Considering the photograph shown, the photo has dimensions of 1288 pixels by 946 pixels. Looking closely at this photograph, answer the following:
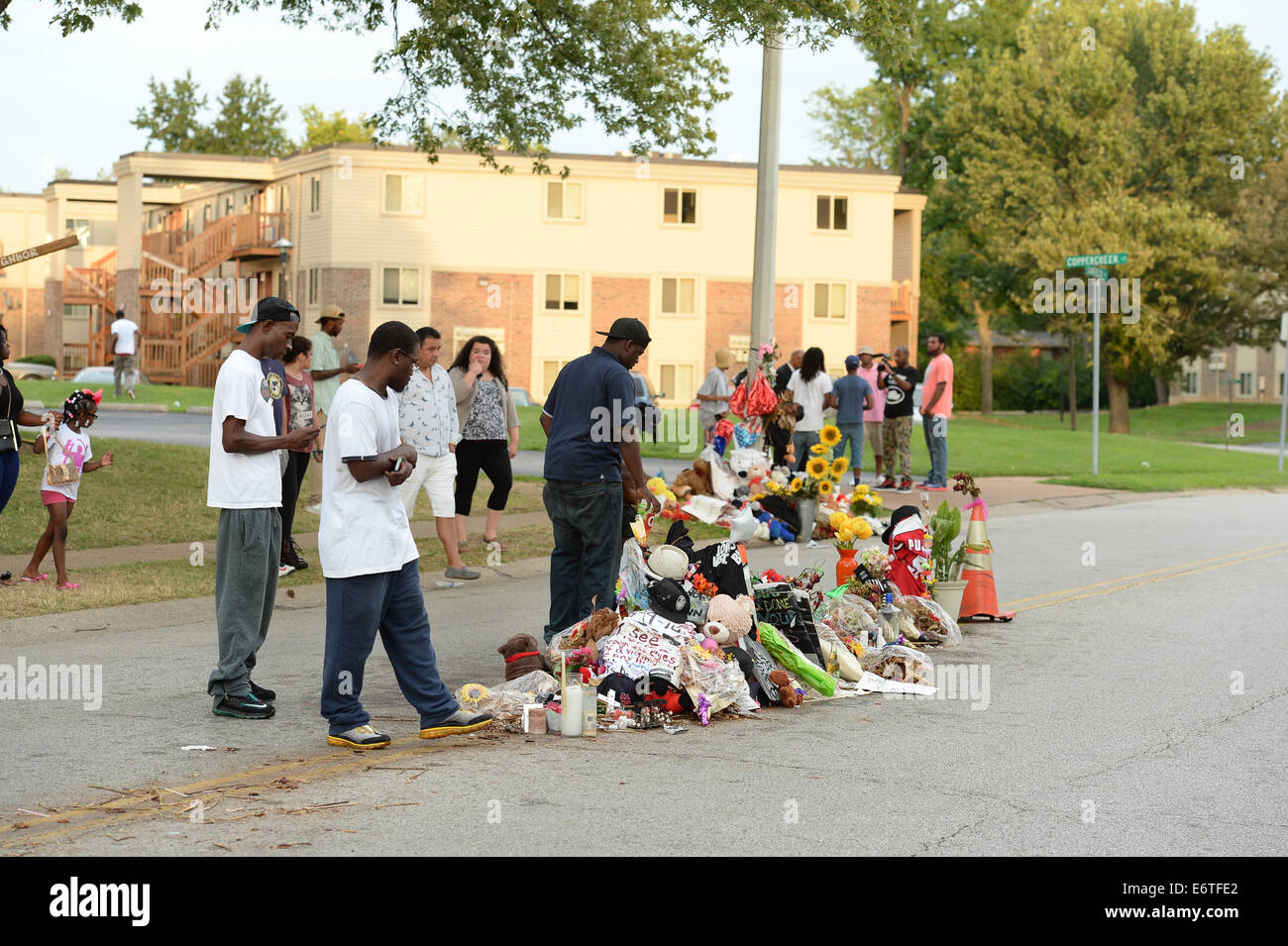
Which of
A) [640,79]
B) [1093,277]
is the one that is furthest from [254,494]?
[1093,277]

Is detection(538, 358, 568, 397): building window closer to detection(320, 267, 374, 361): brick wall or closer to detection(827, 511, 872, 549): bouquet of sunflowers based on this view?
detection(320, 267, 374, 361): brick wall

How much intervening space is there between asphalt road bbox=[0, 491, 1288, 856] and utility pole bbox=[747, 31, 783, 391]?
6459mm

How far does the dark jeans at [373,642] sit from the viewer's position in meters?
6.75

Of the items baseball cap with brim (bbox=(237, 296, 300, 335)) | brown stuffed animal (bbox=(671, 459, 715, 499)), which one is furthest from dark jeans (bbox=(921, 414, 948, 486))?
baseball cap with brim (bbox=(237, 296, 300, 335))

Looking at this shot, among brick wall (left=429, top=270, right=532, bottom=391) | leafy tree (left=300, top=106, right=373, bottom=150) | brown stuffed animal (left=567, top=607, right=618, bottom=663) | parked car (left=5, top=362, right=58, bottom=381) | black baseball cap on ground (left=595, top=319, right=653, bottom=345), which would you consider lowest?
brown stuffed animal (left=567, top=607, right=618, bottom=663)

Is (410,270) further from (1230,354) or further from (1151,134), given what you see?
(1230,354)

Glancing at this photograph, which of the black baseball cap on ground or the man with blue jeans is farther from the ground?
the black baseball cap on ground

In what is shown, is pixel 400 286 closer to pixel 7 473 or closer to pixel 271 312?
pixel 7 473

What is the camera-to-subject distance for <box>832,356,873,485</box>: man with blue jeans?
64.4ft

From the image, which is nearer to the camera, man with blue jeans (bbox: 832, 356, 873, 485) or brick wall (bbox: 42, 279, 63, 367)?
man with blue jeans (bbox: 832, 356, 873, 485)

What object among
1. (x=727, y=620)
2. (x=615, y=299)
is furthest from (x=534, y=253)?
(x=727, y=620)

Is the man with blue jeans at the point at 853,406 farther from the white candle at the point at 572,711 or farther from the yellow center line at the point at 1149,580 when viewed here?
the white candle at the point at 572,711

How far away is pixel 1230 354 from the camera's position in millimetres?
85125

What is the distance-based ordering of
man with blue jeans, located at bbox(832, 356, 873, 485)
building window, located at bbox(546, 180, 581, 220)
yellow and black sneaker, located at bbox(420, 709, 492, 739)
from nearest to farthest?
yellow and black sneaker, located at bbox(420, 709, 492, 739) < man with blue jeans, located at bbox(832, 356, 873, 485) < building window, located at bbox(546, 180, 581, 220)
